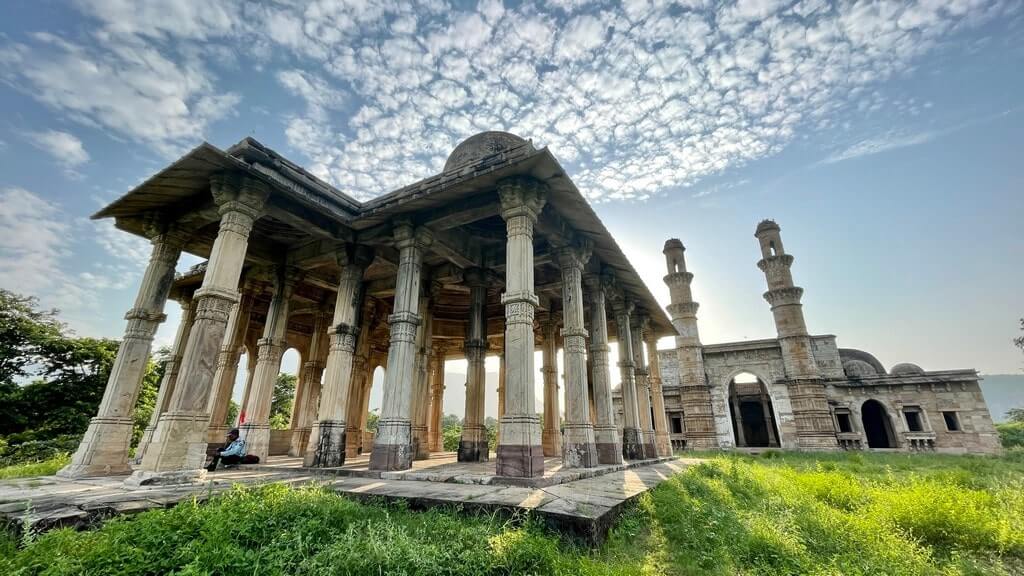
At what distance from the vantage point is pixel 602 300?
13852mm

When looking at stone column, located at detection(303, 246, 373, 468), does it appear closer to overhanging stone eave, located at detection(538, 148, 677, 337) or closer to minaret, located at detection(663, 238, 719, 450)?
overhanging stone eave, located at detection(538, 148, 677, 337)

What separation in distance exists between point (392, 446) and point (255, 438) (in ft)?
16.5

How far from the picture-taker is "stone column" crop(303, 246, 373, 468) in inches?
393

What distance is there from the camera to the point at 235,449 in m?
10.6

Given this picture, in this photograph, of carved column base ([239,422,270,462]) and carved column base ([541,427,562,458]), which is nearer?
carved column base ([239,422,270,462])

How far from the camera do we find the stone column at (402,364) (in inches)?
355

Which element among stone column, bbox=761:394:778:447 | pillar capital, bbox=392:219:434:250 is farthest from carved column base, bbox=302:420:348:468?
stone column, bbox=761:394:778:447

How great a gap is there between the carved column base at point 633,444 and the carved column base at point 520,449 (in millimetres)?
8811

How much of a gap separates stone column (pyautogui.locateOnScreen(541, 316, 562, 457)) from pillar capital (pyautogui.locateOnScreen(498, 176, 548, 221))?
9.65m

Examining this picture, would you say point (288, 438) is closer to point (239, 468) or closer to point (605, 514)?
point (239, 468)

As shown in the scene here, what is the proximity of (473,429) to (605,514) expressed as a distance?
8953 millimetres

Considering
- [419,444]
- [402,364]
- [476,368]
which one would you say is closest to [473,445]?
[419,444]

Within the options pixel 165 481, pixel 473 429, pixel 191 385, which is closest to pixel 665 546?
pixel 165 481

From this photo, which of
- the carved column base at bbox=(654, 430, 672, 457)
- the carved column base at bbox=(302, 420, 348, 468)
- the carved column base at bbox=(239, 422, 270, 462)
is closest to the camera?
the carved column base at bbox=(302, 420, 348, 468)
